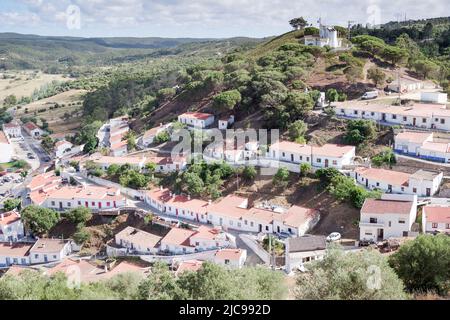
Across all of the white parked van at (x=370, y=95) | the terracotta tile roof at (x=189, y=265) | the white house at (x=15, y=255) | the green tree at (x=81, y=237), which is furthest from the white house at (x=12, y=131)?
the terracotta tile roof at (x=189, y=265)

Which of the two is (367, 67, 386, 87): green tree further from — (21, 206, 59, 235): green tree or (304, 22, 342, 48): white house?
(21, 206, 59, 235): green tree

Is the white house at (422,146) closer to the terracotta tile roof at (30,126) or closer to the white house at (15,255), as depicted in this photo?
the white house at (15,255)

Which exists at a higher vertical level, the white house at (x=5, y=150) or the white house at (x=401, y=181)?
the white house at (x=401, y=181)

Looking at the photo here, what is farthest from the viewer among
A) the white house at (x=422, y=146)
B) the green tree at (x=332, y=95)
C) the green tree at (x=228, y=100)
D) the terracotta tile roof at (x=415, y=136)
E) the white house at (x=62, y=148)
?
the white house at (x=62, y=148)

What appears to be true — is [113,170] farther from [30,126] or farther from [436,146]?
[30,126]

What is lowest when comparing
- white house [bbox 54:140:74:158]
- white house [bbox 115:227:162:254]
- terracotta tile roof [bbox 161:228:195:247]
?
white house [bbox 115:227:162:254]

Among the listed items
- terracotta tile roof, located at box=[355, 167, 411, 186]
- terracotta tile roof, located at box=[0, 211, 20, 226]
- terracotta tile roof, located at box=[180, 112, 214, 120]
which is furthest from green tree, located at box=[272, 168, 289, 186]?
terracotta tile roof, located at box=[0, 211, 20, 226]

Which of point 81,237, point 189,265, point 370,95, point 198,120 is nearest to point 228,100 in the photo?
point 198,120
